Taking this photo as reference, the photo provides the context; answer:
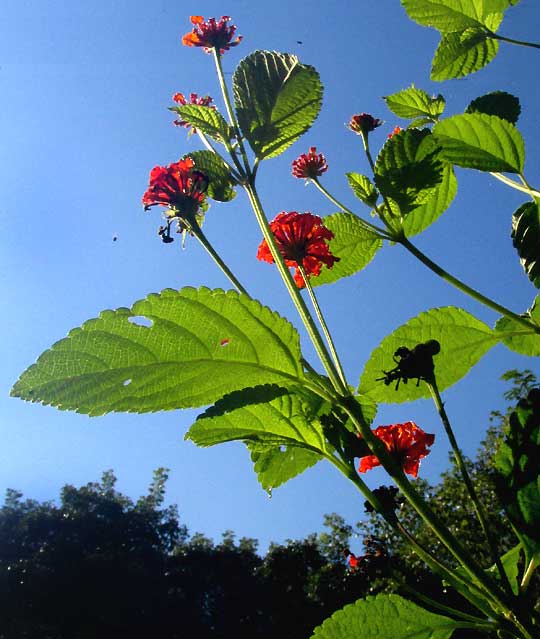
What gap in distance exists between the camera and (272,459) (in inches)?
37.8

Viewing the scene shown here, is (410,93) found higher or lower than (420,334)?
higher

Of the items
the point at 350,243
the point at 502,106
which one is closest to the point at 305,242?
the point at 350,243

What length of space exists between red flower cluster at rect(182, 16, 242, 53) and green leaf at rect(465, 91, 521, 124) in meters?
0.62

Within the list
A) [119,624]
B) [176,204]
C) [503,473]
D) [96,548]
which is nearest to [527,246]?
[503,473]

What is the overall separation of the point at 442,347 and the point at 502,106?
556 millimetres

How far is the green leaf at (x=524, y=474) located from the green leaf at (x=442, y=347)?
7.5 inches

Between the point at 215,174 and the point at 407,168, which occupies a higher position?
the point at 215,174

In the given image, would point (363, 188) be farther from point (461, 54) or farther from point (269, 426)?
point (269, 426)

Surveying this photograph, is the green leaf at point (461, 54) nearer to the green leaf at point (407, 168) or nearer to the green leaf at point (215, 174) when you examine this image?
the green leaf at point (407, 168)

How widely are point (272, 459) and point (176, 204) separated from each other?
528 mm

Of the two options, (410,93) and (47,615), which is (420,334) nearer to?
(410,93)

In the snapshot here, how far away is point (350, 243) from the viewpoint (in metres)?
1.17

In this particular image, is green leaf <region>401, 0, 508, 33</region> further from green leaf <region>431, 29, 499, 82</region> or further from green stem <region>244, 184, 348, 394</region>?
Answer: green stem <region>244, 184, 348, 394</region>

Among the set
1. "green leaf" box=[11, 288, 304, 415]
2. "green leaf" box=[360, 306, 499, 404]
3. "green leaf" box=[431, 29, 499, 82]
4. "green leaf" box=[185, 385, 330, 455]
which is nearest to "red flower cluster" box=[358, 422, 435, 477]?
"green leaf" box=[360, 306, 499, 404]
